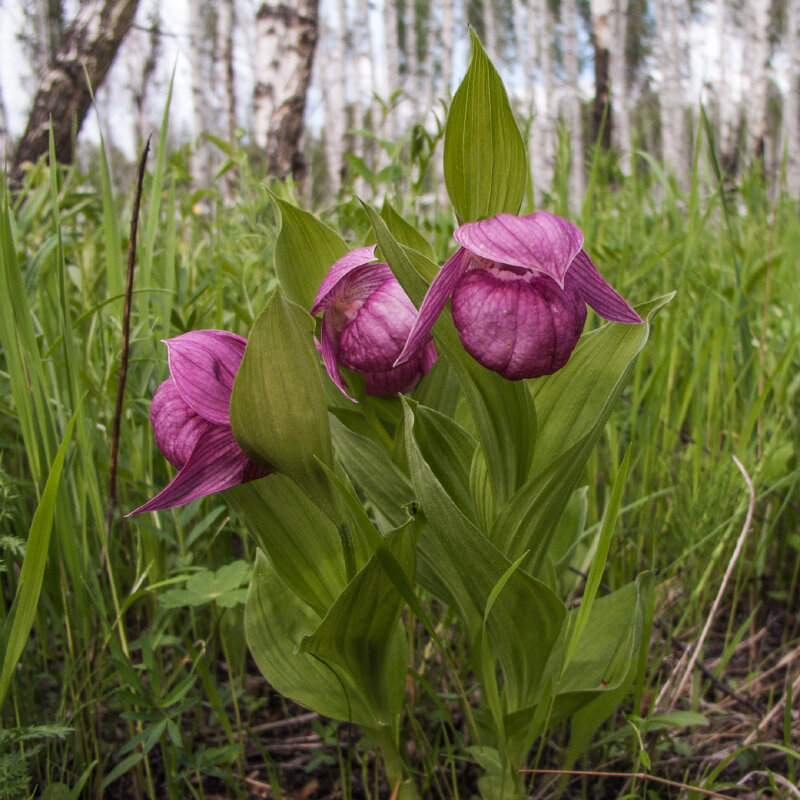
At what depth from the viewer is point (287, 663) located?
2.92 feet

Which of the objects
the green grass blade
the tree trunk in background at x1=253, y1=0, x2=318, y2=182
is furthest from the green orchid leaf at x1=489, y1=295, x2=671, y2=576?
the tree trunk in background at x1=253, y1=0, x2=318, y2=182

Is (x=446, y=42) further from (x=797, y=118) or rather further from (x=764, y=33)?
(x=797, y=118)

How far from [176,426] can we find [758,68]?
12.2m

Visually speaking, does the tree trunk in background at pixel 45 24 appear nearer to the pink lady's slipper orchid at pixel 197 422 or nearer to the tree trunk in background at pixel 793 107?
the tree trunk in background at pixel 793 107

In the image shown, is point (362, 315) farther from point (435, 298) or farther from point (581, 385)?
point (581, 385)

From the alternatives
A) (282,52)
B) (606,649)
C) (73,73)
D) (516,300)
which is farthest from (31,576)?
(282,52)

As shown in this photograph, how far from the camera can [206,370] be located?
713 millimetres

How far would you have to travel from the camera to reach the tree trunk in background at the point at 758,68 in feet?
27.5

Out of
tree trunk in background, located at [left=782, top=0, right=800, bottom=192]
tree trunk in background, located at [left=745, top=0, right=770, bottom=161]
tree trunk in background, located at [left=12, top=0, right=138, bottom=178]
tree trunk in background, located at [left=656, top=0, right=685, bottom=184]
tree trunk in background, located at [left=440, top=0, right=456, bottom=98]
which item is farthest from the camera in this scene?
tree trunk in background, located at [left=440, top=0, right=456, bottom=98]

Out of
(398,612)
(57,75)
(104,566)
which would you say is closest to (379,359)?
(398,612)

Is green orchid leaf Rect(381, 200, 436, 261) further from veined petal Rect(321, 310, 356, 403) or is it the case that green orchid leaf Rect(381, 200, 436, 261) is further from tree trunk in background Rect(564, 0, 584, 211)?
tree trunk in background Rect(564, 0, 584, 211)

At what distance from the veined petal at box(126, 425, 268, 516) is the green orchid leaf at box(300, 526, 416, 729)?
176 millimetres

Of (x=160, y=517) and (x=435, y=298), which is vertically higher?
(x=435, y=298)

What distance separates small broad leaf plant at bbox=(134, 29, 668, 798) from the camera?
0.66 m
